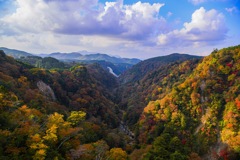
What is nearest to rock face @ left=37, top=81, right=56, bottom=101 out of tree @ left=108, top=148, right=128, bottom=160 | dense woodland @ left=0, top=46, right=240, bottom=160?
dense woodland @ left=0, top=46, right=240, bottom=160

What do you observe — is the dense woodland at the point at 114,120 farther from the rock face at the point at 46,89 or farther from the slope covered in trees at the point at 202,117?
the rock face at the point at 46,89

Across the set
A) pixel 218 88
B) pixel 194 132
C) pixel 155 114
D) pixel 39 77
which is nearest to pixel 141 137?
pixel 155 114

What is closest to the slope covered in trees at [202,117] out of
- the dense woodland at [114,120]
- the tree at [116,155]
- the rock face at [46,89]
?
the dense woodland at [114,120]

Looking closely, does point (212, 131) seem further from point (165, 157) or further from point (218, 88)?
point (165, 157)

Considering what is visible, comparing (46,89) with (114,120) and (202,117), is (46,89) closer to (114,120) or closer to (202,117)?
(114,120)

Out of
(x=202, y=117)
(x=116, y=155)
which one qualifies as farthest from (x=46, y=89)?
(x=202, y=117)

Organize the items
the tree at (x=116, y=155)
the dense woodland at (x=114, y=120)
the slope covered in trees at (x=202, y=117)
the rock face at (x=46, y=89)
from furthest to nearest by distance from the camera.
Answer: the rock face at (x=46, y=89)
the slope covered in trees at (x=202, y=117)
the tree at (x=116, y=155)
the dense woodland at (x=114, y=120)

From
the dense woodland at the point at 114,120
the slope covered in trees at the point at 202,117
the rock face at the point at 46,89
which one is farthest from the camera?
the rock face at the point at 46,89

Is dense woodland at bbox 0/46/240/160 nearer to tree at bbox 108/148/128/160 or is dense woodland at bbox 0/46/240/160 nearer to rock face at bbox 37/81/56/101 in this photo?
tree at bbox 108/148/128/160
